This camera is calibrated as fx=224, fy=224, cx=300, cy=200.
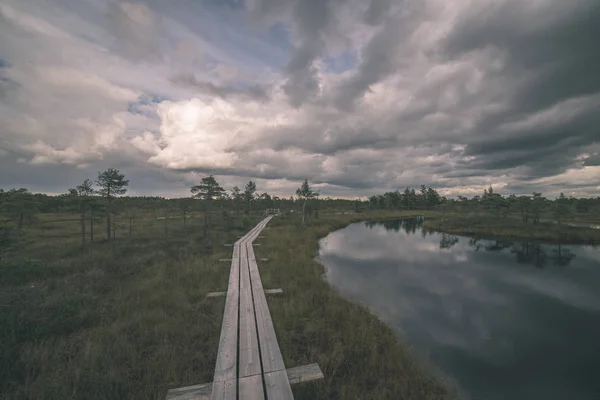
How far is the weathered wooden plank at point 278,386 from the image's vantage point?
14.3ft

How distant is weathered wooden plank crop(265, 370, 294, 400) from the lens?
4.36m

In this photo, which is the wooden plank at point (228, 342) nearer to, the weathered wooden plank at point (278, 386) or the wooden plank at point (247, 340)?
the wooden plank at point (247, 340)

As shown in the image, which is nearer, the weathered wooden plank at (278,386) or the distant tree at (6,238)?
the weathered wooden plank at (278,386)

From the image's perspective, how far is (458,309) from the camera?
42.5ft

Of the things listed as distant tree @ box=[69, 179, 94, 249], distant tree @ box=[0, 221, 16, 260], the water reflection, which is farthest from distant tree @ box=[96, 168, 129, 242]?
the water reflection

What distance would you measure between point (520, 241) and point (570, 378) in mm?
34545

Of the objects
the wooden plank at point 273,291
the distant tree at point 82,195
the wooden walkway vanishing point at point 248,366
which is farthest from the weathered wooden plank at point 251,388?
the distant tree at point 82,195

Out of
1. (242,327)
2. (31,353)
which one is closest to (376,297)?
(242,327)

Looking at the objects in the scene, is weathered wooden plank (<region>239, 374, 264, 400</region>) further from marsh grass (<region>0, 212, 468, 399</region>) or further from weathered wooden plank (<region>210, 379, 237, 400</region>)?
marsh grass (<region>0, 212, 468, 399</region>)

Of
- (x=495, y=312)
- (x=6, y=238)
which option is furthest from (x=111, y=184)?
(x=495, y=312)

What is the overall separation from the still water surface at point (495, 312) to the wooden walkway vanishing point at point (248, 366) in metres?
6.36

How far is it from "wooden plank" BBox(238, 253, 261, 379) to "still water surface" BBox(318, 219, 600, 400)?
675 centimetres

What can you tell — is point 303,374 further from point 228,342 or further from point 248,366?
point 228,342

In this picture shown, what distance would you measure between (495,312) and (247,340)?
14225 millimetres
